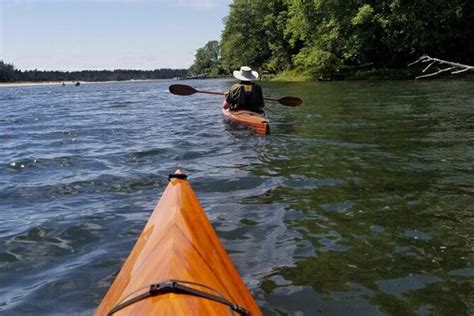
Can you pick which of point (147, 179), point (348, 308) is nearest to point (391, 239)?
point (348, 308)

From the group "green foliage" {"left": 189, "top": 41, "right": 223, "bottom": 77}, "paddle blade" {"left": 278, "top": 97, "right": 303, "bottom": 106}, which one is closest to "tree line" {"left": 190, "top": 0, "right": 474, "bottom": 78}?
"paddle blade" {"left": 278, "top": 97, "right": 303, "bottom": 106}

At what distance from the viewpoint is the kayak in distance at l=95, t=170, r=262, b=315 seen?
2.36 metres

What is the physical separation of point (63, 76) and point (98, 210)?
147959mm

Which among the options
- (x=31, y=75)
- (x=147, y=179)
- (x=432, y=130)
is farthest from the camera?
(x=31, y=75)

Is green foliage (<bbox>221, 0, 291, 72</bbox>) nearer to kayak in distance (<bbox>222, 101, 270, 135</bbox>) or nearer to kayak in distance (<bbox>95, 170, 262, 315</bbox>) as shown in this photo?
kayak in distance (<bbox>222, 101, 270, 135</bbox>)

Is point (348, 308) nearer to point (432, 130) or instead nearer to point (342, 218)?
point (342, 218)

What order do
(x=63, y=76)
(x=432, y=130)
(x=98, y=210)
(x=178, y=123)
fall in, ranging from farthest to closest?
(x=63, y=76)
(x=178, y=123)
(x=432, y=130)
(x=98, y=210)

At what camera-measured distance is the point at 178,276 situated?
8.46ft

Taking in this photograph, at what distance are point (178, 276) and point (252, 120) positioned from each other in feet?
28.0

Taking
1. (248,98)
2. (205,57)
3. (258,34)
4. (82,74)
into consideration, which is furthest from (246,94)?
(82,74)

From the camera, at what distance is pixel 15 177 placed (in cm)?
782

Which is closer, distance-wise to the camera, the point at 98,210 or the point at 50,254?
the point at 50,254

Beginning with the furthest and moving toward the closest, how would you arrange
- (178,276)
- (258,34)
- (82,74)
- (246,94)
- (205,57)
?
(82,74) < (205,57) < (258,34) < (246,94) < (178,276)

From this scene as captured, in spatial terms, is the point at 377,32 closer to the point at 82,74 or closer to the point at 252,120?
the point at 252,120
